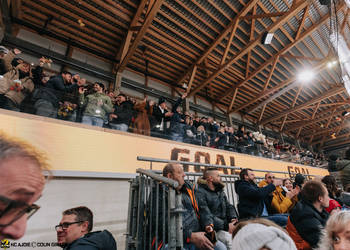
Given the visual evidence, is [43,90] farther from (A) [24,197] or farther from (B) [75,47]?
(B) [75,47]

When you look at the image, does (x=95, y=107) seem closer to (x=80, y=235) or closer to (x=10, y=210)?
(x=80, y=235)

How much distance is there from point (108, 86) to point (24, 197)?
23.4ft

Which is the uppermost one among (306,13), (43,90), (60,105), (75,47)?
(306,13)

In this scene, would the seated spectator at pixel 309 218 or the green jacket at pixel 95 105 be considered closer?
the seated spectator at pixel 309 218

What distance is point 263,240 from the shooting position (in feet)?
2.62

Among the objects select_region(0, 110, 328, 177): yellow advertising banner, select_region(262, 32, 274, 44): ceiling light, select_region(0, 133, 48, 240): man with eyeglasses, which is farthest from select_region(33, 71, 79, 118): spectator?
select_region(262, 32, 274, 44): ceiling light

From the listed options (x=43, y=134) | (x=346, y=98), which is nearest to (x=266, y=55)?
(x=346, y=98)

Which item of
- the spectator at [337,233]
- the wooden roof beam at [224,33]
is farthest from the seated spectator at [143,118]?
the wooden roof beam at [224,33]

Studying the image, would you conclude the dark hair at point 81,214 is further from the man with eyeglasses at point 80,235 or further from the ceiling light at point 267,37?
the ceiling light at point 267,37


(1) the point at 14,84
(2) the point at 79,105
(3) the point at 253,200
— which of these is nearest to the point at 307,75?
(3) the point at 253,200

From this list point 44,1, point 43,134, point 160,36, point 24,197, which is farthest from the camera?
point 160,36

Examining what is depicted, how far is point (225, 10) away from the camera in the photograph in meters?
5.61

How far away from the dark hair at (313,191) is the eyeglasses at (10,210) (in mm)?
2401

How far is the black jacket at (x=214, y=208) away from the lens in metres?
2.01
